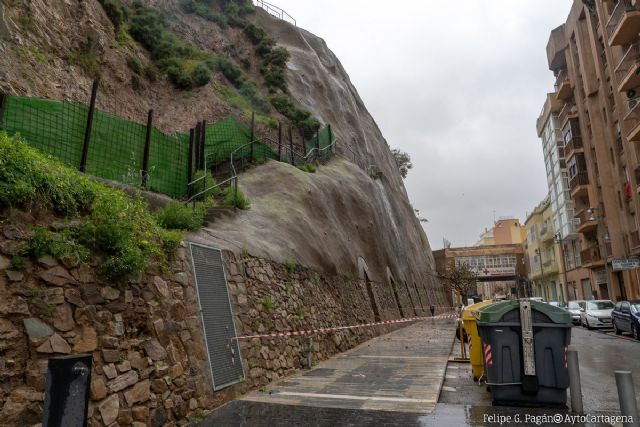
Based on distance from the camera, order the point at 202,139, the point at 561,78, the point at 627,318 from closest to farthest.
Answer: the point at 202,139 → the point at 627,318 → the point at 561,78

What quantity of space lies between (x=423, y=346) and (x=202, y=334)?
10166 mm

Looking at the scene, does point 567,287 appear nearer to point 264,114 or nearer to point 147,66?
point 264,114

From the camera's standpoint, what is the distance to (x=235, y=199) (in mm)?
12844

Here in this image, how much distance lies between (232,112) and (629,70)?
23.6 m

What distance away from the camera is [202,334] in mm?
7270

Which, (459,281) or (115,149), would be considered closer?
(115,149)

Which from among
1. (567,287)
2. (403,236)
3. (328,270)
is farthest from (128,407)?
(567,287)

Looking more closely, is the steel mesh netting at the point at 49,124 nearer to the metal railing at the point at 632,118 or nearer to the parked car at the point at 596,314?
the parked car at the point at 596,314

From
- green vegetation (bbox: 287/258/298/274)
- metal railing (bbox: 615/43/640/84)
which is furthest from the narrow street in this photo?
metal railing (bbox: 615/43/640/84)

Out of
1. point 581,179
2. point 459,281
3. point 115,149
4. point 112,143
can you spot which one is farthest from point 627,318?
point 459,281

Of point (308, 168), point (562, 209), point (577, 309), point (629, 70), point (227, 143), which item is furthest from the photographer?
point (562, 209)

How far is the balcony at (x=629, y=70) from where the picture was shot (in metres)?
26.6

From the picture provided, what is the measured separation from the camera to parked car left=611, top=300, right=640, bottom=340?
17594mm

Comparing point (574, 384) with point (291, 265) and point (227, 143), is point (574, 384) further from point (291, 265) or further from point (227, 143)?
point (227, 143)
